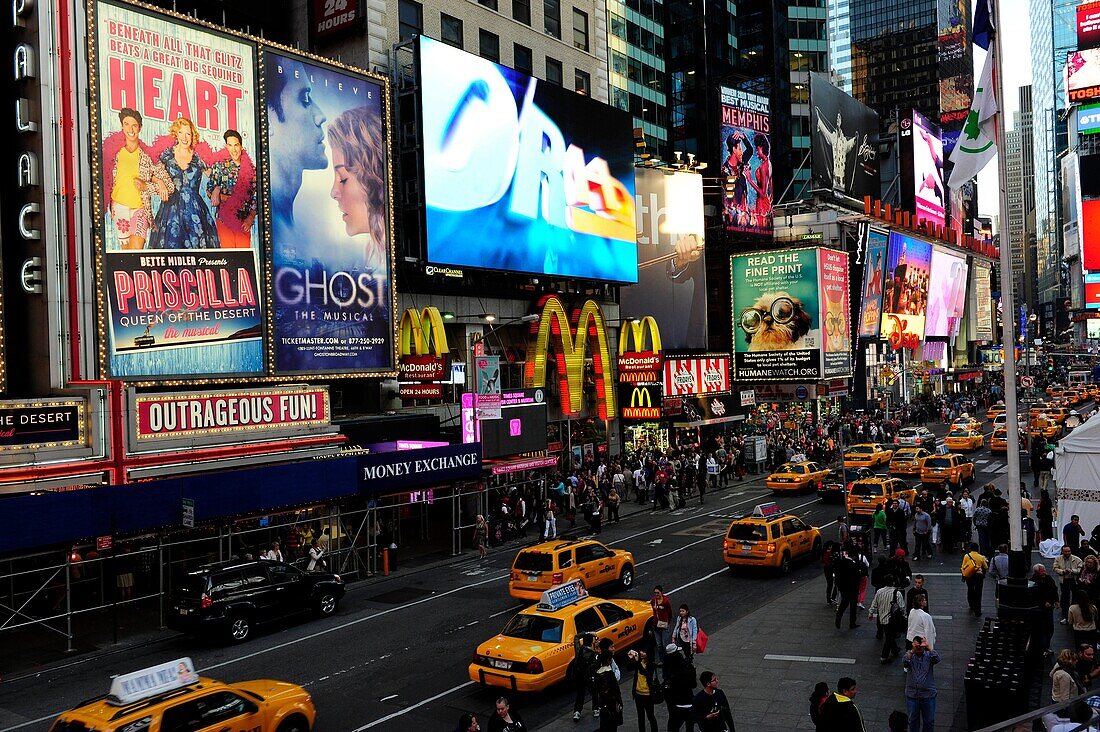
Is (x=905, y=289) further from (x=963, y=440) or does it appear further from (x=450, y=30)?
(x=450, y=30)

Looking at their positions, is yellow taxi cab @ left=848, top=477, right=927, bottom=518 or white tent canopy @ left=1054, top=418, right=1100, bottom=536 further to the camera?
yellow taxi cab @ left=848, top=477, right=927, bottom=518

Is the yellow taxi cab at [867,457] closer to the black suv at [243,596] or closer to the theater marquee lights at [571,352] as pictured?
the theater marquee lights at [571,352]

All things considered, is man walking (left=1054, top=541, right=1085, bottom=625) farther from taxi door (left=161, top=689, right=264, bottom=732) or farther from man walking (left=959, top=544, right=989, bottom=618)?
taxi door (left=161, top=689, right=264, bottom=732)

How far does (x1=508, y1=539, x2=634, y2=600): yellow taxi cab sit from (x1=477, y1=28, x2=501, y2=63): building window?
27756 millimetres

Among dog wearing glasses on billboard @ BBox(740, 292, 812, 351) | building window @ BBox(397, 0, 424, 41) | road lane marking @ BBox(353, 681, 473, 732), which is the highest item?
building window @ BBox(397, 0, 424, 41)

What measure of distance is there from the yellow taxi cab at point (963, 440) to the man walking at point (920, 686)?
4442 cm

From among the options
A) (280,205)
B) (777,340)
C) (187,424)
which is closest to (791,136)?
(777,340)

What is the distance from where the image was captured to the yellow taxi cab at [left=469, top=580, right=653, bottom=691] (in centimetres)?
1580

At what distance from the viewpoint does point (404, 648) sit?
19656 millimetres

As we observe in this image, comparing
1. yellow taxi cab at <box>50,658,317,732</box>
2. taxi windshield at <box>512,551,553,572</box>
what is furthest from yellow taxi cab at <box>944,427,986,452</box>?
yellow taxi cab at <box>50,658,317,732</box>

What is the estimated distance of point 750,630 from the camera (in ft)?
64.5

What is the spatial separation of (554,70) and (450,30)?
8.71 metres

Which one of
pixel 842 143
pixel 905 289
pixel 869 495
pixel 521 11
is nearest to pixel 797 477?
pixel 869 495

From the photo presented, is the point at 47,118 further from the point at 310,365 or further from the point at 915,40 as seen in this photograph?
the point at 915,40
